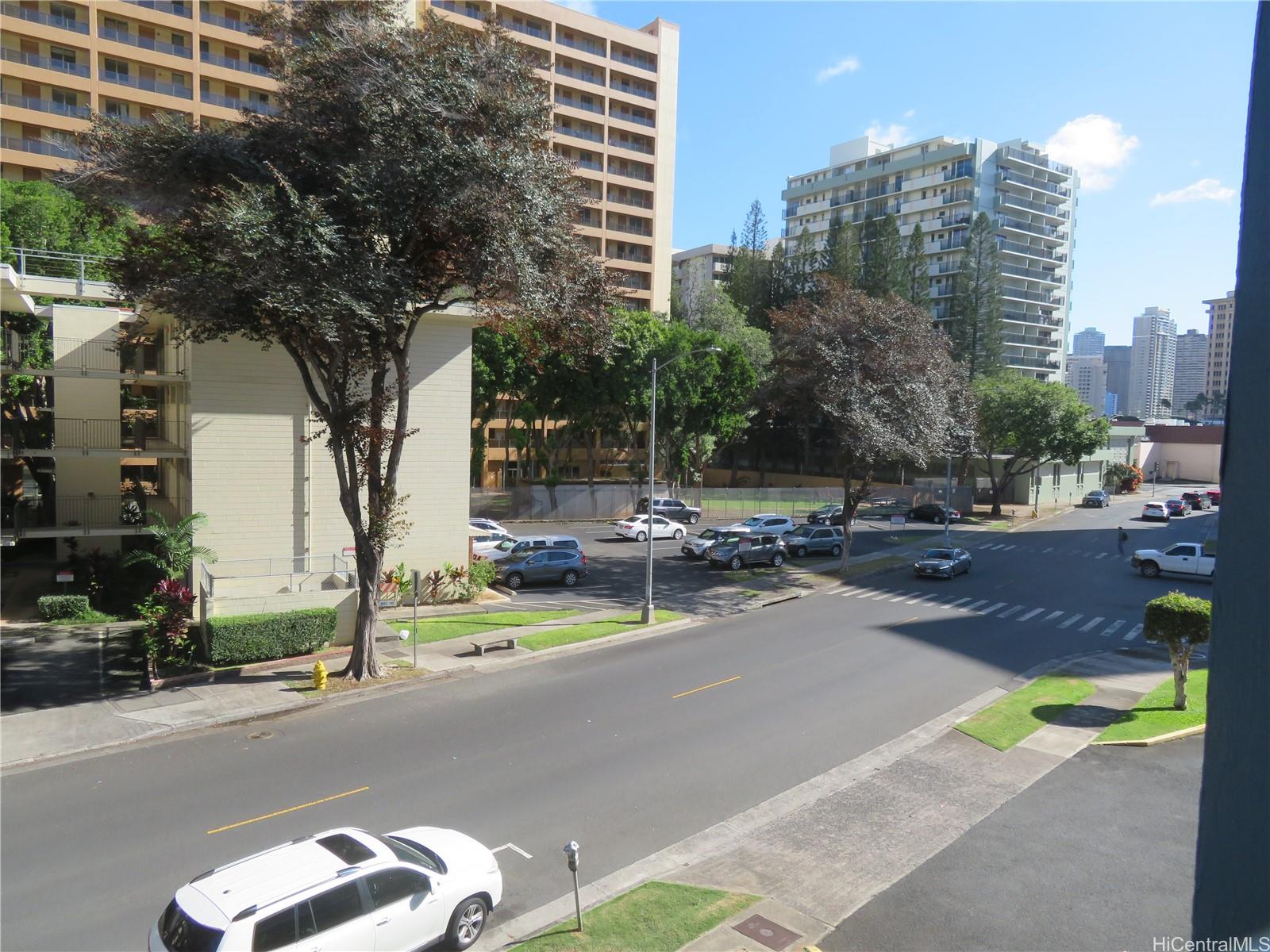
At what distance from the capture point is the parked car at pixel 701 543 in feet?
131

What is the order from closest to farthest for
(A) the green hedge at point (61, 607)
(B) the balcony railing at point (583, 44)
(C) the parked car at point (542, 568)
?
1. (A) the green hedge at point (61, 607)
2. (C) the parked car at point (542, 568)
3. (B) the balcony railing at point (583, 44)

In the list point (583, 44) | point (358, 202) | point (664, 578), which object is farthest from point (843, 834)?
point (583, 44)

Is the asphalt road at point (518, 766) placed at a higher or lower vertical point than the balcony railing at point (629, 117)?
lower

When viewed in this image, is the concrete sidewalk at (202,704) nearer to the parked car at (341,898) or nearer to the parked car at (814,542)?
the parked car at (341,898)

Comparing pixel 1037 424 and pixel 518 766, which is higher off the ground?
pixel 1037 424

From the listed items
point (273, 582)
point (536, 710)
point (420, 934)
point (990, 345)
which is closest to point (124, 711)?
point (273, 582)

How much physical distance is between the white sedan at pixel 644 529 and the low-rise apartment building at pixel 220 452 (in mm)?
17946

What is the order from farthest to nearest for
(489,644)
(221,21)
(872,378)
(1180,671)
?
(221,21)
(872,378)
(489,644)
(1180,671)

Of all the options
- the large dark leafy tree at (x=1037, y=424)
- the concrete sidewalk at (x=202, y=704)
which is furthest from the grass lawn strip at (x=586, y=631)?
the large dark leafy tree at (x=1037, y=424)

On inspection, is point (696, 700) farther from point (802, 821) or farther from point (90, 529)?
point (90, 529)

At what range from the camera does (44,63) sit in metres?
53.7

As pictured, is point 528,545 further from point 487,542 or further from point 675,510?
point 675,510

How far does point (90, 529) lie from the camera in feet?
83.8

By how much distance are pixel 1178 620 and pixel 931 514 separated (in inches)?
1669
